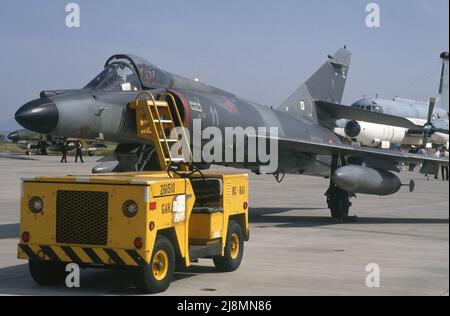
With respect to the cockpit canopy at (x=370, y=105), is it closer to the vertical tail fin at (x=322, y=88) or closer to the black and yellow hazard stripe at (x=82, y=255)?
the vertical tail fin at (x=322, y=88)

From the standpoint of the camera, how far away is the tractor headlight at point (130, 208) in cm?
790

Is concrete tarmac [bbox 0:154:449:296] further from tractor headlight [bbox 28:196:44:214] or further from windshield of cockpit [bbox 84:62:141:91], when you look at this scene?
windshield of cockpit [bbox 84:62:141:91]

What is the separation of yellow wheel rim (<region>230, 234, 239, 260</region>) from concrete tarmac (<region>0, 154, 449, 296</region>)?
0.22m

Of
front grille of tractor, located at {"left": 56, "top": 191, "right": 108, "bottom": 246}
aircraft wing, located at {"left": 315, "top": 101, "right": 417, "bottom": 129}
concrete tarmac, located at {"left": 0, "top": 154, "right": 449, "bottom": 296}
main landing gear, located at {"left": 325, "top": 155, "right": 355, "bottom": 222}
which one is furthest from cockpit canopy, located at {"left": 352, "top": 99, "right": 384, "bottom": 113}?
front grille of tractor, located at {"left": 56, "top": 191, "right": 108, "bottom": 246}

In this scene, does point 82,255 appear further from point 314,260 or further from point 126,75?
point 126,75

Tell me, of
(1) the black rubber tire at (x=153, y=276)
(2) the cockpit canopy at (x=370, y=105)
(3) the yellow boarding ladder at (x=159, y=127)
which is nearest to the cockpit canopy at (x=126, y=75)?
(3) the yellow boarding ladder at (x=159, y=127)

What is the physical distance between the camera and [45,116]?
11.0m

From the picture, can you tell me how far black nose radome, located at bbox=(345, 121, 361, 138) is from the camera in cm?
4294

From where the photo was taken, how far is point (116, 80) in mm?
12789

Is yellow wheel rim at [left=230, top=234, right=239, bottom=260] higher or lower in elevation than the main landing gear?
higher

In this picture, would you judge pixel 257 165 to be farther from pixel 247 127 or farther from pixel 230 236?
pixel 230 236

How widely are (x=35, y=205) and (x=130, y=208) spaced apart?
49.6 inches
